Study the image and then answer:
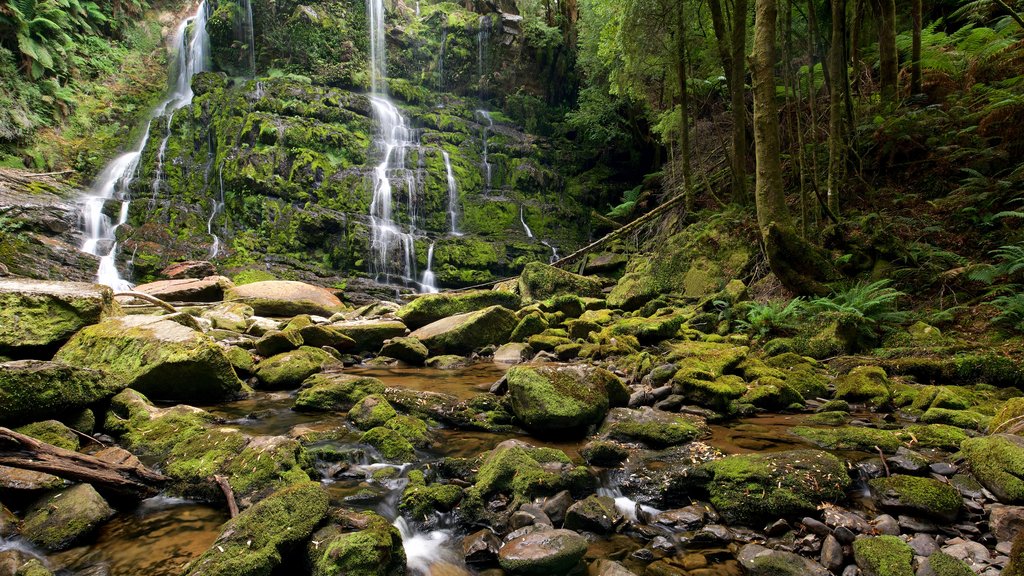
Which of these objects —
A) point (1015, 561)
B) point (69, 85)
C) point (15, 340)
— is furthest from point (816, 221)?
point (69, 85)

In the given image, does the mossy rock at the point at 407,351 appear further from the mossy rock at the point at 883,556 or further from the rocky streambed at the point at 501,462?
the mossy rock at the point at 883,556

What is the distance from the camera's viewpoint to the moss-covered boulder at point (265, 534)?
225cm

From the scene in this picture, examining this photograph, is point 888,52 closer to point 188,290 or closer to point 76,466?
point 76,466

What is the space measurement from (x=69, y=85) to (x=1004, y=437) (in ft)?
106

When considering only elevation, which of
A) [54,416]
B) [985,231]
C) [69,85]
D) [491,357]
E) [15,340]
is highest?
[69,85]

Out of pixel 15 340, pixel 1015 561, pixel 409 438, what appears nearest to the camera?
pixel 1015 561

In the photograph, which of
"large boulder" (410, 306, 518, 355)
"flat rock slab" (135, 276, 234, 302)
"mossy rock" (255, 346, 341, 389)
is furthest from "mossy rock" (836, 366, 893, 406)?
"flat rock slab" (135, 276, 234, 302)

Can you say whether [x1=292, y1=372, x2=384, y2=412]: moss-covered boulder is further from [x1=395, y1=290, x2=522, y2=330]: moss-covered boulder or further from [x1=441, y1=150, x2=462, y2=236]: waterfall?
[x1=441, y1=150, x2=462, y2=236]: waterfall

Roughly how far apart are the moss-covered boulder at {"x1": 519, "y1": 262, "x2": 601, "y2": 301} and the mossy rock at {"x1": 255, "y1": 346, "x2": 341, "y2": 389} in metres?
6.13

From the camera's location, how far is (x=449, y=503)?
312 cm

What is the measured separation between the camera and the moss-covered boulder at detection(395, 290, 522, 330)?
10.1 metres

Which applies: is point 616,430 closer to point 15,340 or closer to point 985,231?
point 15,340

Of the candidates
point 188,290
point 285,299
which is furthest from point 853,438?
point 188,290

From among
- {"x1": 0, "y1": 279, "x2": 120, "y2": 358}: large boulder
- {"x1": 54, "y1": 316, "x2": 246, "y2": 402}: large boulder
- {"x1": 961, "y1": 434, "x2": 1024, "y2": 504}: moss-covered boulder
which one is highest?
{"x1": 0, "y1": 279, "x2": 120, "y2": 358}: large boulder
